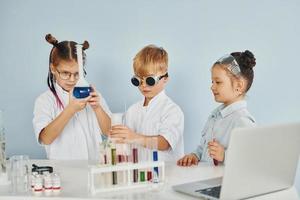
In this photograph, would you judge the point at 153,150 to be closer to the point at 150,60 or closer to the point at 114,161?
the point at 114,161

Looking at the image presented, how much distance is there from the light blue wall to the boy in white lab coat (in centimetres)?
6

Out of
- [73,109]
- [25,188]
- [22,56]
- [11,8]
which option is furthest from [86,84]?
[25,188]

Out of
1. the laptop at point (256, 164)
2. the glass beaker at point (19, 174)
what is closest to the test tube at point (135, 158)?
the laptop at point (256, 164)

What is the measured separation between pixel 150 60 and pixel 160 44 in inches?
4.1

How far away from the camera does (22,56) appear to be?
112 inches

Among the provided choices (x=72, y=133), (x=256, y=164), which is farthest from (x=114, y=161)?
(x=72, y=133)

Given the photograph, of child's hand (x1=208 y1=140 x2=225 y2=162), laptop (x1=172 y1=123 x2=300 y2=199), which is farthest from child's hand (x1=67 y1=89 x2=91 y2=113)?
laptop (x1=172 y1=123 x2=300 y2=199)

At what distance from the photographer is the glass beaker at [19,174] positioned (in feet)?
5.62

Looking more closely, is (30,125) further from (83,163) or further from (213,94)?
(213,94)

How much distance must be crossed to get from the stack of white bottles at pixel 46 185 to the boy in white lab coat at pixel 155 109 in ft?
3.07

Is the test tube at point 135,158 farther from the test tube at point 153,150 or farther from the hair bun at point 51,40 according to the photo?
the hair bun at point 51,40

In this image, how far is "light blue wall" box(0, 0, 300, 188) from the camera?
2.67 meters

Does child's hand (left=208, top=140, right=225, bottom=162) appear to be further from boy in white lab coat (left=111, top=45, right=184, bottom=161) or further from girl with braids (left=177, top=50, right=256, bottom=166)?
boy in white lab coat (left=111, top=45, right=184, bottom=161)

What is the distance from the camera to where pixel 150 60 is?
106 inches
